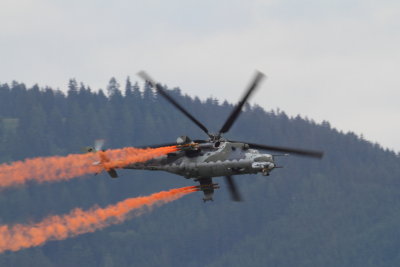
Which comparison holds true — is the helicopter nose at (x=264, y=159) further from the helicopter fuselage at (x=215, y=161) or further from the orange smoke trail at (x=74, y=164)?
the orange smoke trail at (x=74, y=164)

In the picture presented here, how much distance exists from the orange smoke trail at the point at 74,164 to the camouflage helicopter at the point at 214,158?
89cm

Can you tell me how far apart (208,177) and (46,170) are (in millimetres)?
19267

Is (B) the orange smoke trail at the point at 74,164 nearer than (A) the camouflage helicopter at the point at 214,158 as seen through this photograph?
No

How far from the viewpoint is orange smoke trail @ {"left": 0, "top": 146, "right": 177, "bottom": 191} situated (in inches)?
4016

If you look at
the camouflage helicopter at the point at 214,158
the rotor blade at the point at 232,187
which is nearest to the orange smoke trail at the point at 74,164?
the camouflage helicopter at the point at 214,158

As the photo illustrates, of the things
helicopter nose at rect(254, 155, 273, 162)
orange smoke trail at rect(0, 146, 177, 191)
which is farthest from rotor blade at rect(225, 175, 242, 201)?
orange smoke trail at rect(0, 146, 177, 191)

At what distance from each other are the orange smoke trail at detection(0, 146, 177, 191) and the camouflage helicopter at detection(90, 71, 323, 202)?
0.89m

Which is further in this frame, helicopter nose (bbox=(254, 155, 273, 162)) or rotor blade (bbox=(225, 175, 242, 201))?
rotor blade (bbox=(225, 175, 242, 201))

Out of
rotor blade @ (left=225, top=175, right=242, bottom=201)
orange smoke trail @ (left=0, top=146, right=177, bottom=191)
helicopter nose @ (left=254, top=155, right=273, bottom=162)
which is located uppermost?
orange smoke trail @ (left=0, top=146, right=177, bottom=191)

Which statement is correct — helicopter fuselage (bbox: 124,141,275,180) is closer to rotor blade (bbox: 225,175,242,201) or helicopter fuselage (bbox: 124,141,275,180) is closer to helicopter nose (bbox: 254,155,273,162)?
helicopter nose (bbox: 254,155,273,162)

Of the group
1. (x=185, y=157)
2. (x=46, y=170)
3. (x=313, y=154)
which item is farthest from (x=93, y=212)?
(x=313, y=154)

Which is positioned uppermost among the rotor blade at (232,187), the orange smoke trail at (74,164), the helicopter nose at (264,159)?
the orange smoke trail at (74,164)

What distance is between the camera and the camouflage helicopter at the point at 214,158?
9644 centimetres

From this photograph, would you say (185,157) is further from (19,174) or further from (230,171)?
(19,174)
